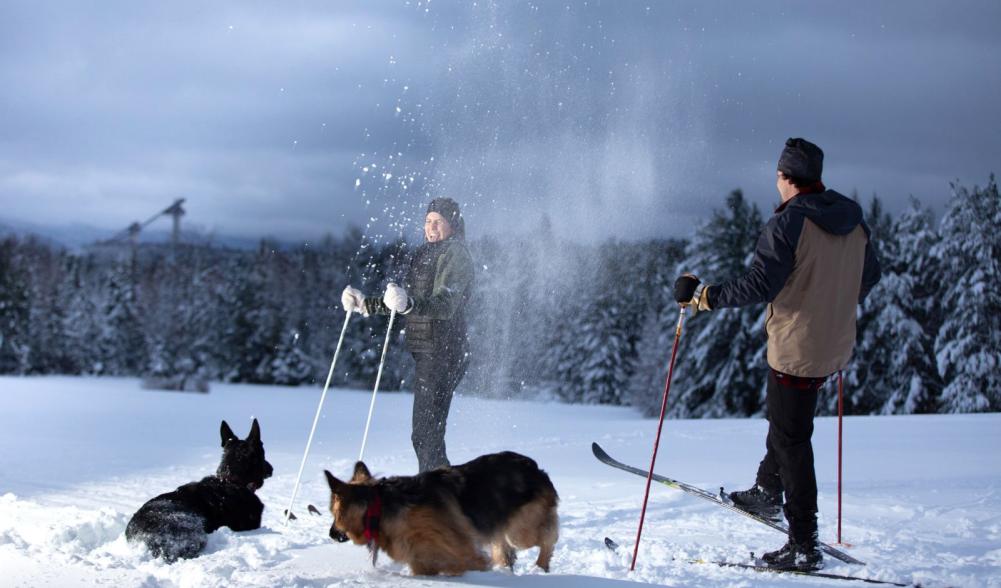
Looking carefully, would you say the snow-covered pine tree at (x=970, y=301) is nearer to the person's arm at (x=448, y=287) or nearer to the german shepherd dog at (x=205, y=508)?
the person's arm at (x=448, y=287)

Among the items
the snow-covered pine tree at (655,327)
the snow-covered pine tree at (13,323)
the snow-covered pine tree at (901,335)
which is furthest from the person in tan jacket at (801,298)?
the snow-covered pine tree at (13,323)

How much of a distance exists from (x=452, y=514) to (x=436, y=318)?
7.06 ft

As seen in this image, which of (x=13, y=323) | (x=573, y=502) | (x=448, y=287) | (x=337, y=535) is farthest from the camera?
(x=13, y=323)

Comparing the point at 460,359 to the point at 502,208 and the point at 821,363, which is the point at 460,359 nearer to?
the point at 821,363

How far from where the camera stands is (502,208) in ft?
43.0

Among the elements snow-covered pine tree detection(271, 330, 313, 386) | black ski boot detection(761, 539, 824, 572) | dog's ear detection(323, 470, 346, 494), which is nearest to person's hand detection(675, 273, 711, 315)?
black ski boot detection(761, 539, 824, 572)

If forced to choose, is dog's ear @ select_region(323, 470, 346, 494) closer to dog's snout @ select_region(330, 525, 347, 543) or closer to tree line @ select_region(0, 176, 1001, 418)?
dog's snout @ select_region(330, 525, 347, 543)

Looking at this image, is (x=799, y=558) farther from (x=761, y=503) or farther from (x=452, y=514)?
(x=452, y=514)

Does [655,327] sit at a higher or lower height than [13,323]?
higher

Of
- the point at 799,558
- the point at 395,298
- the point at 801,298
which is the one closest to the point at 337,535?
the point at 395,298

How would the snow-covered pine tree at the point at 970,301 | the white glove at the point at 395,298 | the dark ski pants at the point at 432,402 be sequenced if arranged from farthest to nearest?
1. the snow-covered pine tree at the point at 970,301
2. the dark ski pants at the point at 432,402
3. the white glove at the point at 395,298

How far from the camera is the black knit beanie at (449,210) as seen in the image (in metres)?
5.89

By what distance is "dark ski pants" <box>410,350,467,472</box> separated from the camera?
580 cm

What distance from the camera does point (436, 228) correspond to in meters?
5.88
